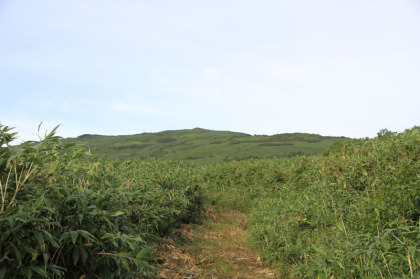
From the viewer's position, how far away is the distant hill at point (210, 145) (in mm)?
37781

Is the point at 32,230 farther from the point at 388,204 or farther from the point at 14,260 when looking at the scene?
the point at 388,204

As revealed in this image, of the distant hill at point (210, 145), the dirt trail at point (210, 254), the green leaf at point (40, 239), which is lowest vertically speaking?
the dirt trail at point (210, 254)

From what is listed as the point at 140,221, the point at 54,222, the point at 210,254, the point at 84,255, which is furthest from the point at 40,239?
the point at 210,254

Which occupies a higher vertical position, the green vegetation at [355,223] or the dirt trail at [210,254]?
the green vegetation at [355,223]

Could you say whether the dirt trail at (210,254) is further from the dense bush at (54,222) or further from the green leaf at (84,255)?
the green leaf at (84,255)

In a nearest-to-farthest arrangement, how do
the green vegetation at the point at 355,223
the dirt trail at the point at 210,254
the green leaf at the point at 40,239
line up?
the green leaf at the point at 40,239
the green vegetation at the point at 355,223
the dirt trail at the point at 210,254

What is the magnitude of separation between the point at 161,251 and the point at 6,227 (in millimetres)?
3147

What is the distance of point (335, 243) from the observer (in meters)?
4.43

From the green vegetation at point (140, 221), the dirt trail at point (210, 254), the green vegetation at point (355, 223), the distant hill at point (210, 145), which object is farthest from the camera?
the distant hill at point (210, 145)

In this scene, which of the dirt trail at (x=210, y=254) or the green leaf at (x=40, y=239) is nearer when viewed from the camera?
the green leaf at (x=40, y=239)

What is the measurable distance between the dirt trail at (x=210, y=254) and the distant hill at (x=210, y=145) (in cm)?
1529

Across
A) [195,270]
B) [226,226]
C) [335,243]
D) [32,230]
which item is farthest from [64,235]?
[226,226]

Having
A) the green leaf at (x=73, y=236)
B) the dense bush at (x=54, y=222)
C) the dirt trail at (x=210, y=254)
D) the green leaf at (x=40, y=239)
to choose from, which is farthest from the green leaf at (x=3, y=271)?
the dirt trail at (x=210, y=254)

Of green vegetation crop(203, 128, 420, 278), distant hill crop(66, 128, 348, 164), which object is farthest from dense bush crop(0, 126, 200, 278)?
distant hill crop(66, 128, 348, 164)
